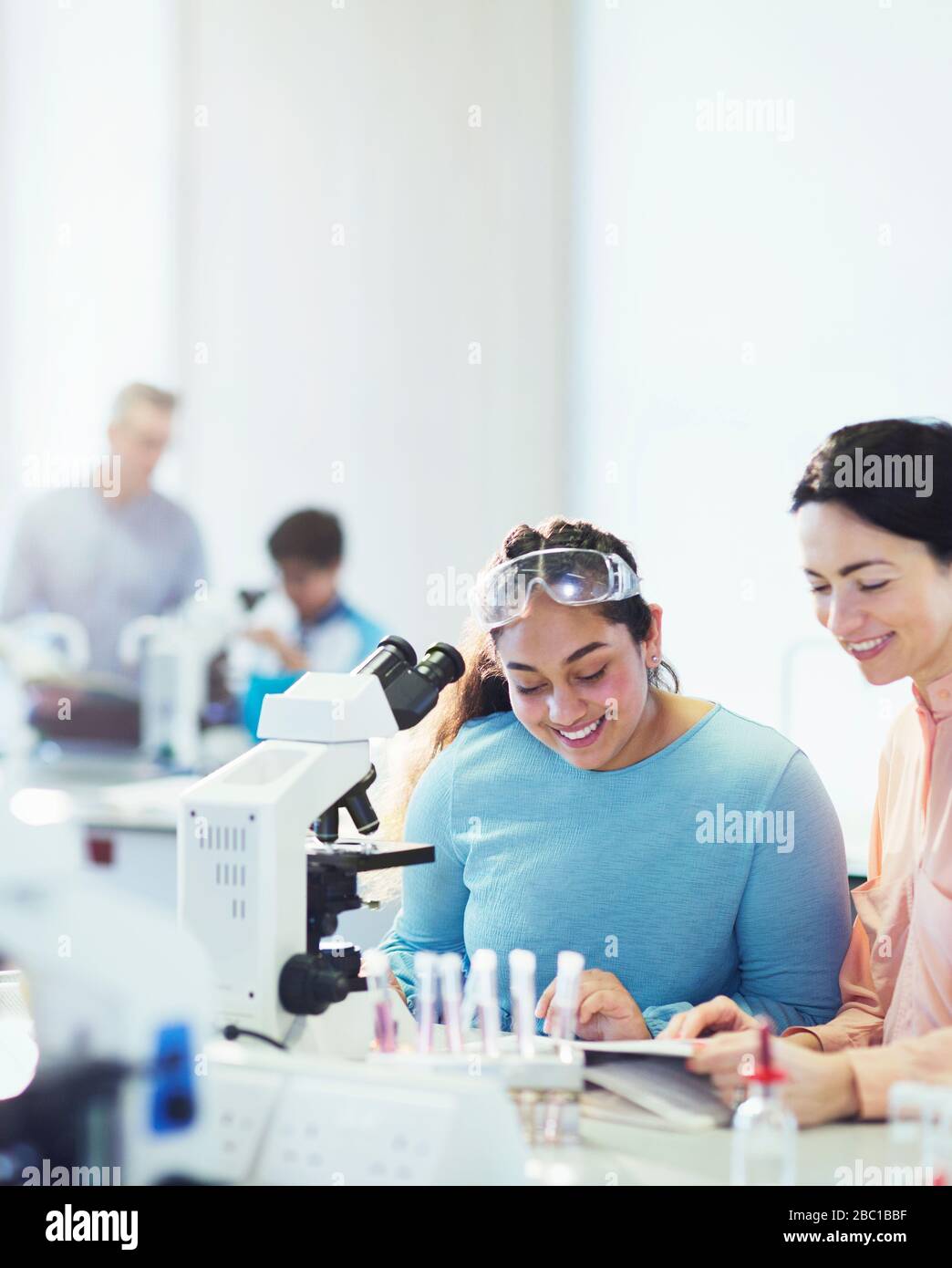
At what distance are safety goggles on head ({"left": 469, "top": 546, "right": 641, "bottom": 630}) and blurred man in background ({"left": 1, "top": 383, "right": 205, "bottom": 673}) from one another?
9.06 feet

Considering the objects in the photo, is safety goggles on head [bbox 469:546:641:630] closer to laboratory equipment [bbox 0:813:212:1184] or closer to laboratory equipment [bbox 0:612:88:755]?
laboratory equipment [bbox 0:813:212:1184]

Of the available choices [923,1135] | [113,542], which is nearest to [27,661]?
[113,542]

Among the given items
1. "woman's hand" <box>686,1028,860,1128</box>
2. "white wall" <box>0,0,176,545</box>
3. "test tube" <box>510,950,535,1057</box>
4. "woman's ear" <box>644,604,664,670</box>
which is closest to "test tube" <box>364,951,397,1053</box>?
"test tube" <box>510,950,535,1057</box>

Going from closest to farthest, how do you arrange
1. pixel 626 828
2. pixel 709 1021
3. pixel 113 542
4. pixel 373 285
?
pixel 709 1021, pixel 626 828, pixel 113 542, pixel 373 285

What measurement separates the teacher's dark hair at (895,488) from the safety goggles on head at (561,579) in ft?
0.92

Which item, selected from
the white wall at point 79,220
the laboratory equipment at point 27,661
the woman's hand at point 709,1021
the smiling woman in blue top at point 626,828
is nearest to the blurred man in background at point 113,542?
the laboratory equipment at point 27,661

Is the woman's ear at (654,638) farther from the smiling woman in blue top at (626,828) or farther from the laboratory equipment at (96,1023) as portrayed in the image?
the laboratory equipment at (96,1023)

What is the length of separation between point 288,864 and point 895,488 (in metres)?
0.94

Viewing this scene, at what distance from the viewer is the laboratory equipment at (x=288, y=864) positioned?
1.38 m

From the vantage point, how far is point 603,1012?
1740mm

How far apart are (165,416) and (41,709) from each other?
3.53 ft

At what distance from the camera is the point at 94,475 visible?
4.48 meters

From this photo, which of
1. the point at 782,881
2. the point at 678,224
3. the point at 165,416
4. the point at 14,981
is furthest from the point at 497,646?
the point at 165,416

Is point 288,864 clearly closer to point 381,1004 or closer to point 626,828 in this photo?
point 381,1004
